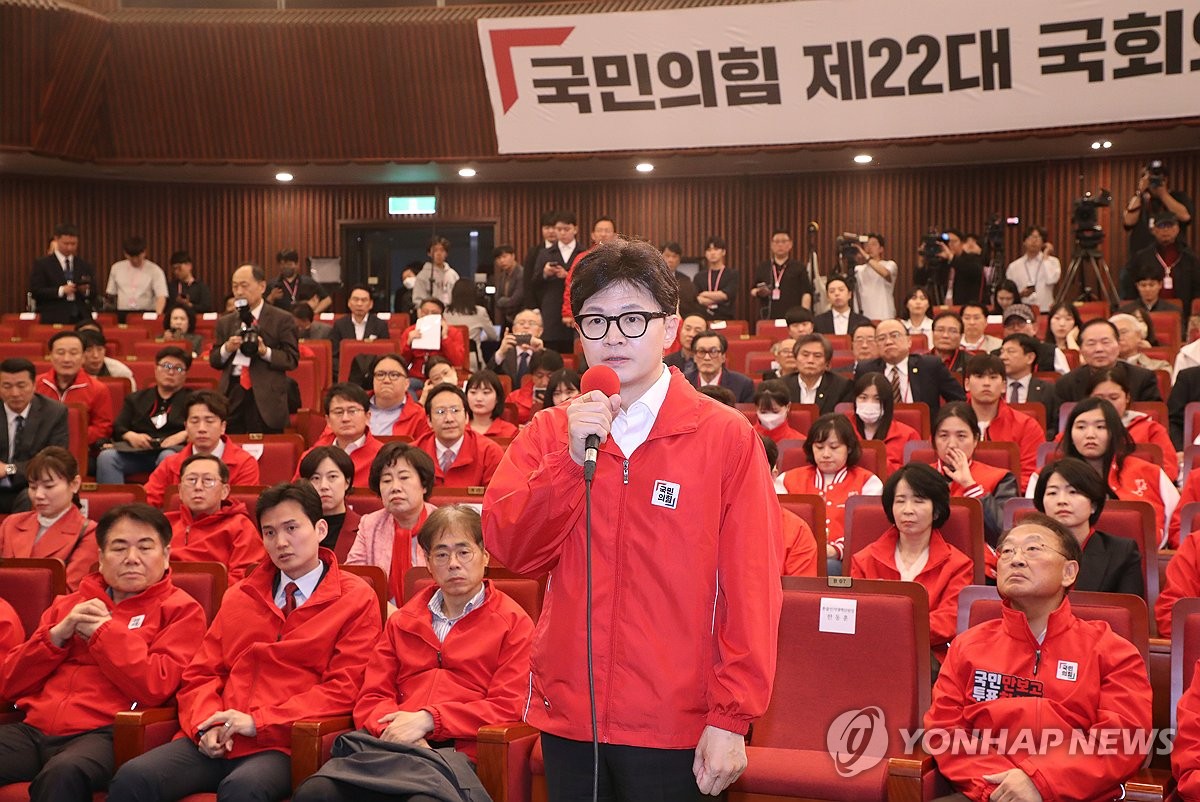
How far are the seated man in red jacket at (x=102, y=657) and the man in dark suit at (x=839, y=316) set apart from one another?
212 inches

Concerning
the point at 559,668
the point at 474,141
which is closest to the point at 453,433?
the point at 559,668

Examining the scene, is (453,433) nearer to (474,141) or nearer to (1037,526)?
(1037,526)

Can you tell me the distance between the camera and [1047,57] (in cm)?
845

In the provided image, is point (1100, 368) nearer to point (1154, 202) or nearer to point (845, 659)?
point (845, 659)

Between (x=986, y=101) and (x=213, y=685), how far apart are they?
24.0ft

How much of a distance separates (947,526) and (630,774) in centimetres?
226

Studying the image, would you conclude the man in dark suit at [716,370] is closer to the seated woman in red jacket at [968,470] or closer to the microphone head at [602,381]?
the seated woman in red jacket at [968,470]

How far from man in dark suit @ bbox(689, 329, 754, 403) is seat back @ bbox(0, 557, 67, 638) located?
329 centimetres

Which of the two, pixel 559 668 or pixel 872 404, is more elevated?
pixel 872 404

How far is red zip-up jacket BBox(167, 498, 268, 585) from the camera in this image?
13.7ft

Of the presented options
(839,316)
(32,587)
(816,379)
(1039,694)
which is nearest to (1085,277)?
(839,316)

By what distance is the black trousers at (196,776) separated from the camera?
2.86 meters

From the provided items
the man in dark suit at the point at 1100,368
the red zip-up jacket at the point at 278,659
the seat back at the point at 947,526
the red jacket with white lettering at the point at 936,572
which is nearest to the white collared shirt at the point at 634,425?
the red zip-up jacket at the point at 278,659

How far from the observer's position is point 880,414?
518 cm
